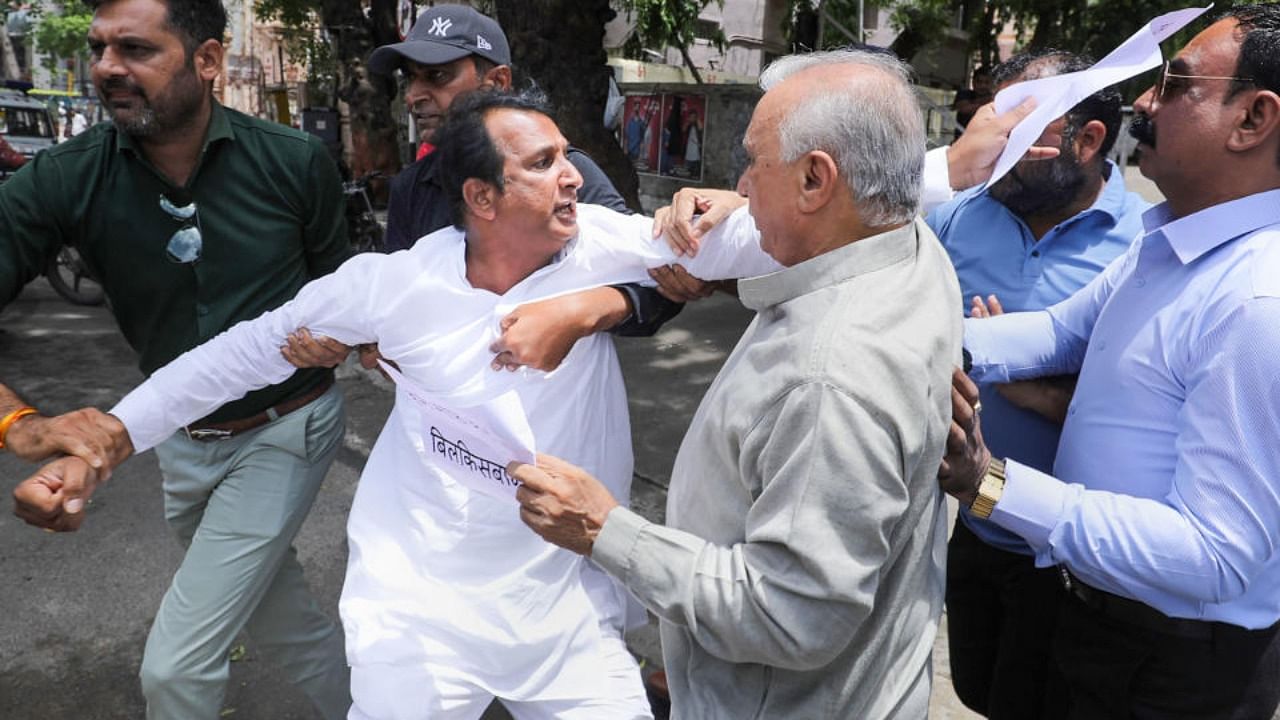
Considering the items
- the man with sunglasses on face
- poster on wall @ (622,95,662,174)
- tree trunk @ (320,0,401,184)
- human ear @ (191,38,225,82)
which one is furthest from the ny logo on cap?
tree trunk @ (320,0,401,184)

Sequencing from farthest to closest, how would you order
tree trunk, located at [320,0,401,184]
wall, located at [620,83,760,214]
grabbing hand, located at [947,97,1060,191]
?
tree trunk, located at [320,0,401,184], wall, located at [620,83,760,214], grabbing hand, located at [947,97,1060,191]

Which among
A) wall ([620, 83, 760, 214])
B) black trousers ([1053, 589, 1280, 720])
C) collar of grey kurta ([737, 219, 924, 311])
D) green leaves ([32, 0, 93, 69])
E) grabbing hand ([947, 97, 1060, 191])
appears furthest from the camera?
green leaves ([32, 0, 93, 69])

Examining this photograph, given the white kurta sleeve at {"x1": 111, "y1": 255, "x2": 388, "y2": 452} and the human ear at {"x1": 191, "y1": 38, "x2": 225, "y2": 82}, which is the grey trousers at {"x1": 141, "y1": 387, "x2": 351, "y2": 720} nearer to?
the white kurta sleeve at {"x1": 111, "y1": 255, "x2": 388, "y2": 452}

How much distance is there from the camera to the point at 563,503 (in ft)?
4.81

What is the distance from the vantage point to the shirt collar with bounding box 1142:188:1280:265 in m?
1.54

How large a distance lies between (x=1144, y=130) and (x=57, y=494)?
7.32 feet

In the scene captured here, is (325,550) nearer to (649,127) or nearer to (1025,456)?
(1025,456)

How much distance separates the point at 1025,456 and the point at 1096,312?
0.40 metres

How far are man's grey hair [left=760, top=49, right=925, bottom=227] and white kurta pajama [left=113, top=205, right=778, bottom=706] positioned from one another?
2.19 feet

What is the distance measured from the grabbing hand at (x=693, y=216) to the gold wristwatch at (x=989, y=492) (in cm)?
76

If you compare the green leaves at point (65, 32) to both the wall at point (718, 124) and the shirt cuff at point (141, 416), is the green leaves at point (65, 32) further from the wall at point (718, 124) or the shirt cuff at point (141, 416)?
the shirt cuff at point (141, 416)

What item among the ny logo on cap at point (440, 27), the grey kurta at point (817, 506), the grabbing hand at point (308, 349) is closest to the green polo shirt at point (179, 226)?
the grabbing hand at point (308, 349)

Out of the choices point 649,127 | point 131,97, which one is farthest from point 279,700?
point 649,127

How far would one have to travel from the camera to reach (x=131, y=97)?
2.30m
